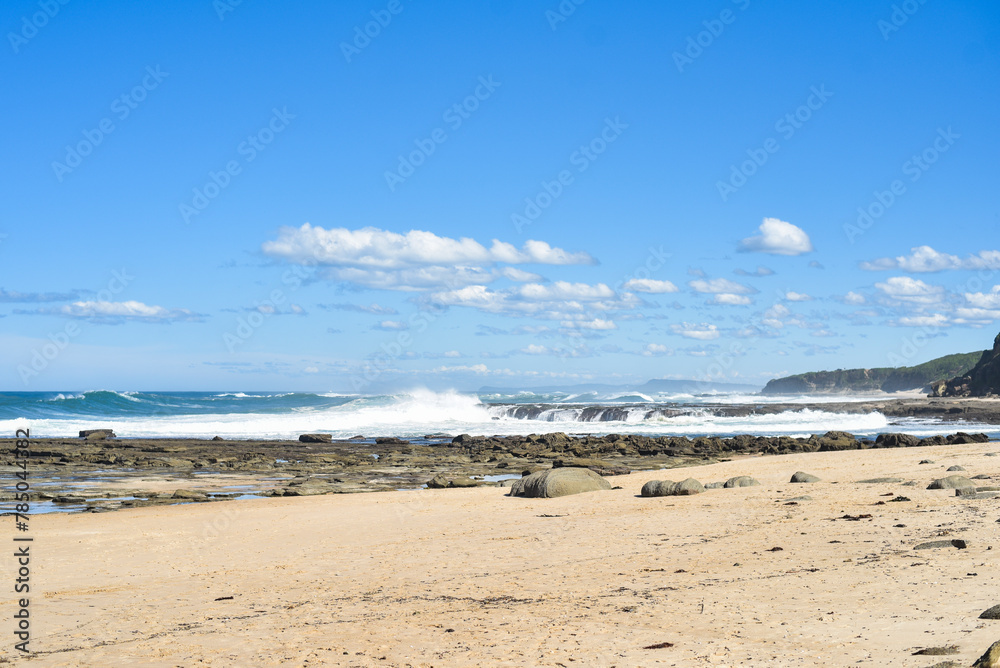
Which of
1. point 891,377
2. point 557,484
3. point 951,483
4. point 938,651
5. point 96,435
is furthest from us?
point 891,377

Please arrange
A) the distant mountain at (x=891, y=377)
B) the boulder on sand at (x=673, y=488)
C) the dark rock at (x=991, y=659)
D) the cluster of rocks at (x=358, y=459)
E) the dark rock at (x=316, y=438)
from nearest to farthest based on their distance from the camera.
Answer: the dark rock at (x=991, y=659)
the boulder on sand at (x=673, y=488)
the cluster of rocks at (x=358, y=459)
the dark rock at (x=316, y=438)
the distant mountain at (x=891, y=377)

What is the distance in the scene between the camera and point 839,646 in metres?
6.16

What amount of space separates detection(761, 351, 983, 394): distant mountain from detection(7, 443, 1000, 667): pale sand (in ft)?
386

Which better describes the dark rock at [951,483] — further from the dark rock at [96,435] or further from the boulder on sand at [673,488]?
the dark rock at [96,435]

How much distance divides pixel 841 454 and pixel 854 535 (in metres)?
16.2

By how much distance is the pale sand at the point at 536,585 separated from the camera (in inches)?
261

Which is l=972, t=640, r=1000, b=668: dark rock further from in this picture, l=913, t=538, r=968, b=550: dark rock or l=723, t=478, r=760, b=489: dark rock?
l=723, t=478, r=760, b=489: dark rock

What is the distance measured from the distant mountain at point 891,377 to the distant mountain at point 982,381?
33598 mm

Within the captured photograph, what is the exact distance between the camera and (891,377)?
12800 centimetres

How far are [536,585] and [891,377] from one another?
438 ft

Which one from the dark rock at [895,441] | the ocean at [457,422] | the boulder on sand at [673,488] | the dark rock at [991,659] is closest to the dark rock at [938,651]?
the dark rock at [991,659]

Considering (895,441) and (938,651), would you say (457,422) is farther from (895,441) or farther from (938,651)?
(938,651)

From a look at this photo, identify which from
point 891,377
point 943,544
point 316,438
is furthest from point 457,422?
point 891,377

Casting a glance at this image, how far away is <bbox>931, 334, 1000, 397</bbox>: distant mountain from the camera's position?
254 feet
